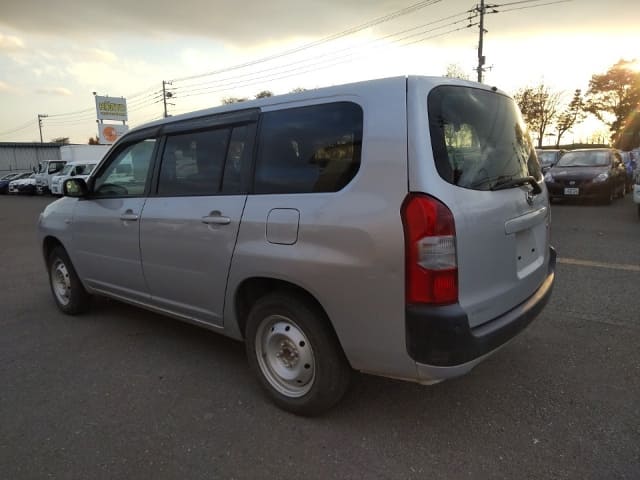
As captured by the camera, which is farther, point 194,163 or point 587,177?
point 587,177

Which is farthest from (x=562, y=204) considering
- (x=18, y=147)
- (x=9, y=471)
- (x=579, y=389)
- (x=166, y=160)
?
(x=18, y=147)

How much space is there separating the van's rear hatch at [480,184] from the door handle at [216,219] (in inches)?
51.6

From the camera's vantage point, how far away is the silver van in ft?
7.47

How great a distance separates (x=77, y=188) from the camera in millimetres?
4328

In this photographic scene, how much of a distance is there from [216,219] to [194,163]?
1.95 ft

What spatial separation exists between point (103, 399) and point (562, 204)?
543 inches

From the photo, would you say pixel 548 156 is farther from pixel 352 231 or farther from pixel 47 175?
pixel 47 175

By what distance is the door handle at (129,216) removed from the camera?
3770 millimetres

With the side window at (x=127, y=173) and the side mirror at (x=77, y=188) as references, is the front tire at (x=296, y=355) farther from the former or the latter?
the side mirror at (x=77, y=188)

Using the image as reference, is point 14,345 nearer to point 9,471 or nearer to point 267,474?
point 9,471

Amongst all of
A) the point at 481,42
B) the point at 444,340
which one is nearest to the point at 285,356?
the point at 444,340

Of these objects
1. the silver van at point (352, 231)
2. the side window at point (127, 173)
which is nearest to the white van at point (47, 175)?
the side window at point (127, 173)

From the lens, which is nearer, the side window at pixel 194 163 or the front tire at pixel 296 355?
the front tire at pixel 296 355

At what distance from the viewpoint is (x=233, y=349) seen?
13.0ft
